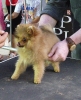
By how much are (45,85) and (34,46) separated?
0.15 metres

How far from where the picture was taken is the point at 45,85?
3.31 feet

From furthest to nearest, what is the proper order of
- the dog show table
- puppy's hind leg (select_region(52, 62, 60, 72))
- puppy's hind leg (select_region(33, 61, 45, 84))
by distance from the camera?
puppy's hind leg (select_region(52, 62, 60, 72)), puppy's hind leg (select_region(33, 61, 45, 84)), the dog show table

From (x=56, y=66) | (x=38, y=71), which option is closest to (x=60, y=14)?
(x=56, y=66)

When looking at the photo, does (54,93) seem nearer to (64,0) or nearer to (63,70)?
(63,70)

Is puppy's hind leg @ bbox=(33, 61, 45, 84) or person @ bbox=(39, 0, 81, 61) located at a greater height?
person @ bbox=(39, 0, 81, 61)

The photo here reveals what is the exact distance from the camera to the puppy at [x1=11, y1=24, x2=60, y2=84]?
967mm

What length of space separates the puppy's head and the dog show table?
0.51 ft

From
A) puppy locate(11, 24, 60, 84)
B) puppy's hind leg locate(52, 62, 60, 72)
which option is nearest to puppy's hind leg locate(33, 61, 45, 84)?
puppy locate(11, 24, 60, 84)

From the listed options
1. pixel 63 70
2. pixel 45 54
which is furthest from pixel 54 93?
pixel 63 70

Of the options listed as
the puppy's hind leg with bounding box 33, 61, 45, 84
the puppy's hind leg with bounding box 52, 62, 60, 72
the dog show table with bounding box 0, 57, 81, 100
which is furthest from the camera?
the puppy's hind leg with bounding box 52, 62, 60, 72

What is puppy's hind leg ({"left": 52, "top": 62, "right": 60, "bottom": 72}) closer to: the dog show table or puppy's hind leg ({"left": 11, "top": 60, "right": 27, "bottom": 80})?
the dog show table

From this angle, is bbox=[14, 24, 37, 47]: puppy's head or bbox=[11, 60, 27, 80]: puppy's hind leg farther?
A: bbox=[11, 60, 27, 80]: puppy's hind leg

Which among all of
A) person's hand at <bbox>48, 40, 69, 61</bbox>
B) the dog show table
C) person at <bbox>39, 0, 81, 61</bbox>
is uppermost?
person at <bbox>39, 0, 81, 61</bbox>

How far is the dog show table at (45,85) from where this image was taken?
0.90m
